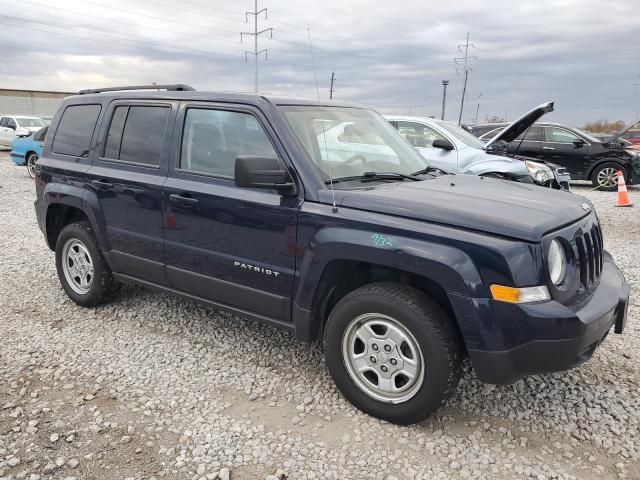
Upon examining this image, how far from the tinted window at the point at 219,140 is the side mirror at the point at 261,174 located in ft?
0.85

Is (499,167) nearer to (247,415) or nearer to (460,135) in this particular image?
(460,135)

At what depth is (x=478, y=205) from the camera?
9.34 feet

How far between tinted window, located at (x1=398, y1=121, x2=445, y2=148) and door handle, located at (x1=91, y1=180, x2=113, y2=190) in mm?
6088

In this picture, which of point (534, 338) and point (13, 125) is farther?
point (13, 125)

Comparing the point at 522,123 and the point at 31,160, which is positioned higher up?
the point at 522,123

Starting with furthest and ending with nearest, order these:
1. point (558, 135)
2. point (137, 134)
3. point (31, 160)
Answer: point (31, 160) → point (558, 135) → point (137, 134)

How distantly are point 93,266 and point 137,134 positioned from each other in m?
1.29

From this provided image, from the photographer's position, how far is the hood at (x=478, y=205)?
8.55 ft

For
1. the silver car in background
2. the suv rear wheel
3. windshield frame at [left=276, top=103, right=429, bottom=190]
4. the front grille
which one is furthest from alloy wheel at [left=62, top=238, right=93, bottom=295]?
the suv rear wheel

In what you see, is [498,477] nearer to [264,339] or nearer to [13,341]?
[264,339]

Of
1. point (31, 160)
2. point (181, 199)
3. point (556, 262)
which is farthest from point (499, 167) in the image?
point (31, 160)

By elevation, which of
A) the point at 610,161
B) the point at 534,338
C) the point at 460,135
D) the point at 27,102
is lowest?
the point at 534,338

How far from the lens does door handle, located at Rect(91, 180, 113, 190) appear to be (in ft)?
13.5

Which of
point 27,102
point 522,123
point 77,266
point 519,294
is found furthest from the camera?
point 27,102
